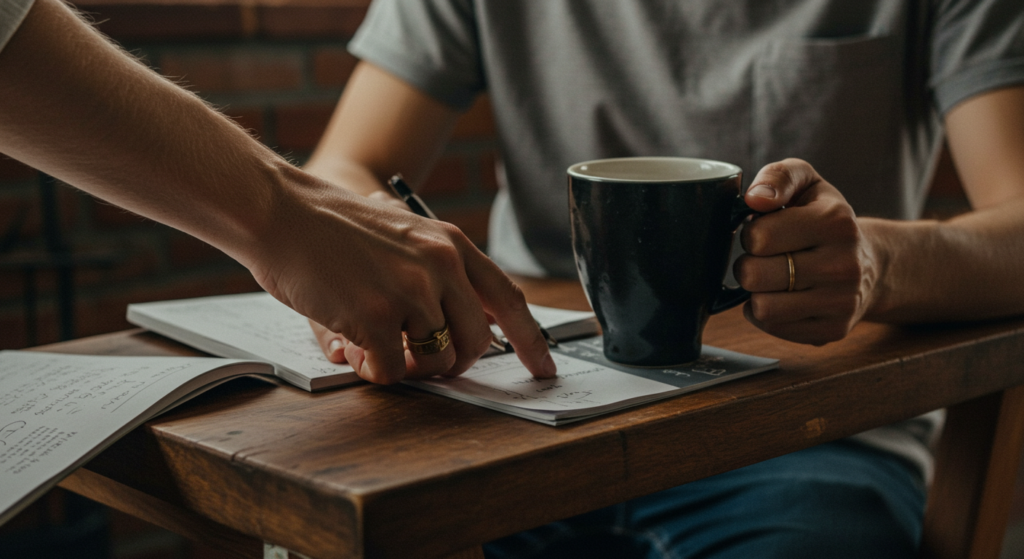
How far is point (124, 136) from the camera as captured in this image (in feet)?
1.57

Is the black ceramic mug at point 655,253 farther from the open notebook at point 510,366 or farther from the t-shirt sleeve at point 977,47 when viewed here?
the t-shirt sleeve at point 977,47

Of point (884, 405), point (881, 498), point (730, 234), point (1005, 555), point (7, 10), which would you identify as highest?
point (7, 10)

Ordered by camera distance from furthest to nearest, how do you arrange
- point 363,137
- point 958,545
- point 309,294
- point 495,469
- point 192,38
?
point 192,38 < point 363,137 < point 958,545 < point 309,294 < point 495,469

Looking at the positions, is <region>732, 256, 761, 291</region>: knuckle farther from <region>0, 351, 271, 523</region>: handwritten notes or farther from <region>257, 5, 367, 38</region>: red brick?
<region>257, 5, 367, 38</region>: red brick

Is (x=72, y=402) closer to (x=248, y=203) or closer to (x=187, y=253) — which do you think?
(x=248, y=203)

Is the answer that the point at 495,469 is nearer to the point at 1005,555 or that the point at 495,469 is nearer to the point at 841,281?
the point at 841,281

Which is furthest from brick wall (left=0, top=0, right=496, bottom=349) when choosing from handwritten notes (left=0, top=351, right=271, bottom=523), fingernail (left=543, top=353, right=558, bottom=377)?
fingernail (left=543, top=353, right=558, bottom=377)

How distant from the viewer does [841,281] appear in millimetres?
589

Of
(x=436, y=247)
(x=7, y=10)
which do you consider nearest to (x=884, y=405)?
(x=436, y=247)

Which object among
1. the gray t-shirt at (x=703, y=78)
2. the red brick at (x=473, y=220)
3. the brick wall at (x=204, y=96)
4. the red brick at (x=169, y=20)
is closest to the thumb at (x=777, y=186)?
the gray t-shirt at (x=703, y=78)

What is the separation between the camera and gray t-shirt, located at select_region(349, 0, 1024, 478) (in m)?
0.95

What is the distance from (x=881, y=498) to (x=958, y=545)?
73 millimetres

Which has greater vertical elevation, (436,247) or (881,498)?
(436,247)

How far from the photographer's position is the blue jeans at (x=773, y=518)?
0.70 metres
